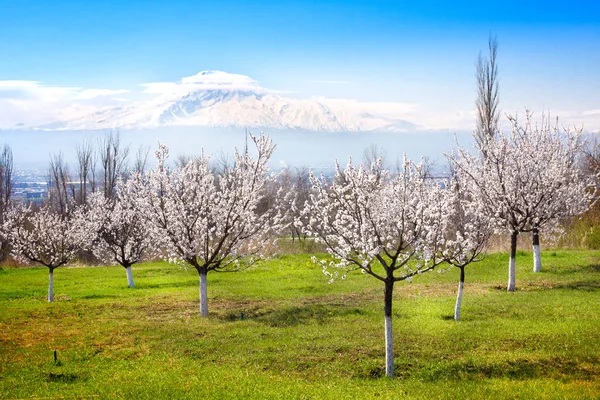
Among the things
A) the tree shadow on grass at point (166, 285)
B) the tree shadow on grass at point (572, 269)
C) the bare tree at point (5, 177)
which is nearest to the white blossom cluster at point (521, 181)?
the tree shadow on grass at point (572, 269)

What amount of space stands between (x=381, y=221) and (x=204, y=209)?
11078 mm

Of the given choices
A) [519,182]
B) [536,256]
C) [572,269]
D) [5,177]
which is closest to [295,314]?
[519,182]

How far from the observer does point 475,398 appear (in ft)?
42.7

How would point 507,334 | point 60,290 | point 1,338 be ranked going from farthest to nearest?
point 60,290, point 1,338, point 507,334

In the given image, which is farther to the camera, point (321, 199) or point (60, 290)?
point (60, 290)

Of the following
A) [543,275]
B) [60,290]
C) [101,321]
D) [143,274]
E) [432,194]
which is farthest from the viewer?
[143,274]

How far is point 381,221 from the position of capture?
16.3 meters

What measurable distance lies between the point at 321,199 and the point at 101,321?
13.1 m

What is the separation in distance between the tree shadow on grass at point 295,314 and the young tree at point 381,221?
683 centimetres

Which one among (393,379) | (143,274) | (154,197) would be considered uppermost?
(154,197)

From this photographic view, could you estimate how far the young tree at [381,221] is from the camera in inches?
610

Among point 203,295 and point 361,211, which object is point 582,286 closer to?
point 361,211

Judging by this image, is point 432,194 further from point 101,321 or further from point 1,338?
point 1,338

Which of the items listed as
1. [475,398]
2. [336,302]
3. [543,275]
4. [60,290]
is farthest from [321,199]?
[60,290]
